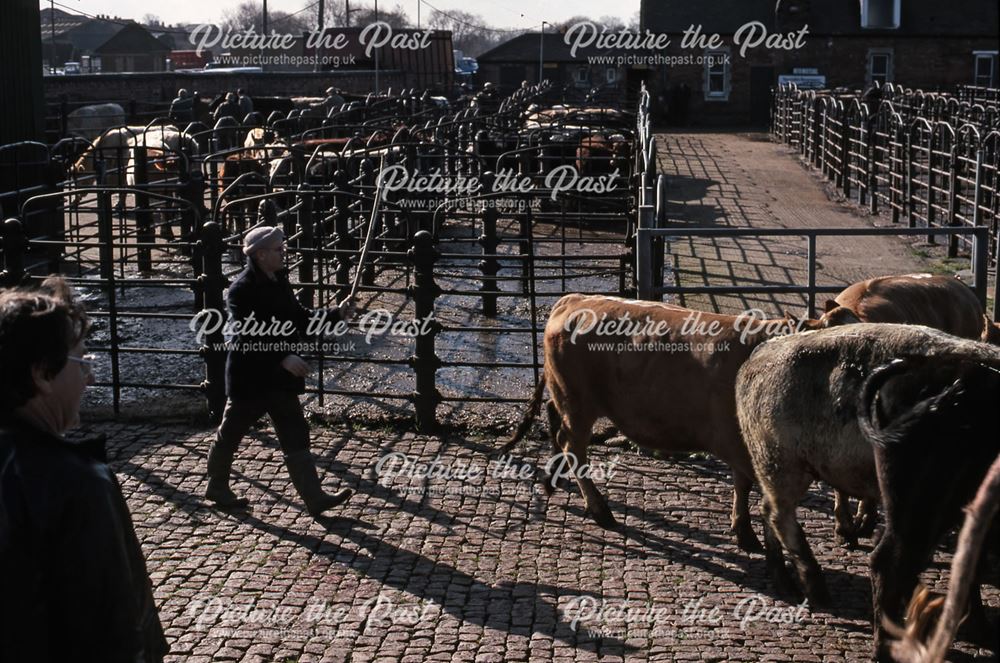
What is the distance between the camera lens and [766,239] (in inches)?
698

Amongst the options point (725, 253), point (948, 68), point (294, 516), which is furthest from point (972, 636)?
point (948, 68)

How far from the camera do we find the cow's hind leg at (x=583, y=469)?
6.78m

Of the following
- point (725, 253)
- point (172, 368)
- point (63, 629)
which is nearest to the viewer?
point (63, 629)

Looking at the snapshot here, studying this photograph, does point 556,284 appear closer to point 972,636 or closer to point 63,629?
point 972,636

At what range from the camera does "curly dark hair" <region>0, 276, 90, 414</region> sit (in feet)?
9.50

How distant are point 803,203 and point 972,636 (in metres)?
17.7

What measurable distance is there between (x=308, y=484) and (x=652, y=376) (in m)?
1.99

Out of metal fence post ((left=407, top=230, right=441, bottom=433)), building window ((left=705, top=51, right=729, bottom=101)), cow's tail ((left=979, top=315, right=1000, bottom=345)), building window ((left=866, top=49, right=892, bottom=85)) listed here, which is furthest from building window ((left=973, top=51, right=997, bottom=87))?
metal fence post ((left=407, top=230, right=441, bottom=433))

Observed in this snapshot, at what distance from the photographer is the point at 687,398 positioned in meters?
6.53

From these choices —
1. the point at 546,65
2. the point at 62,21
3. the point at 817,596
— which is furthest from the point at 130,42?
the point at 817,596

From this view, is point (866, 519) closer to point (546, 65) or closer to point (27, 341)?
point (27, 341)

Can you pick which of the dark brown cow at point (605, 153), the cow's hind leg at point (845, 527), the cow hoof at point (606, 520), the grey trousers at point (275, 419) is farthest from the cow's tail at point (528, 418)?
the dark brown cow at point (605, 153)

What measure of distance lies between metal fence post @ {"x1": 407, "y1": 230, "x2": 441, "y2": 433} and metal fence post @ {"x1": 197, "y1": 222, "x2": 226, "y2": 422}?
134 cm

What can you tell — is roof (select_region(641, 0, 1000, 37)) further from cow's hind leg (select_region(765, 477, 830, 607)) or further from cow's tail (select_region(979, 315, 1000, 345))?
cow's hind leg (select_region(765, 477, 830, 607))
